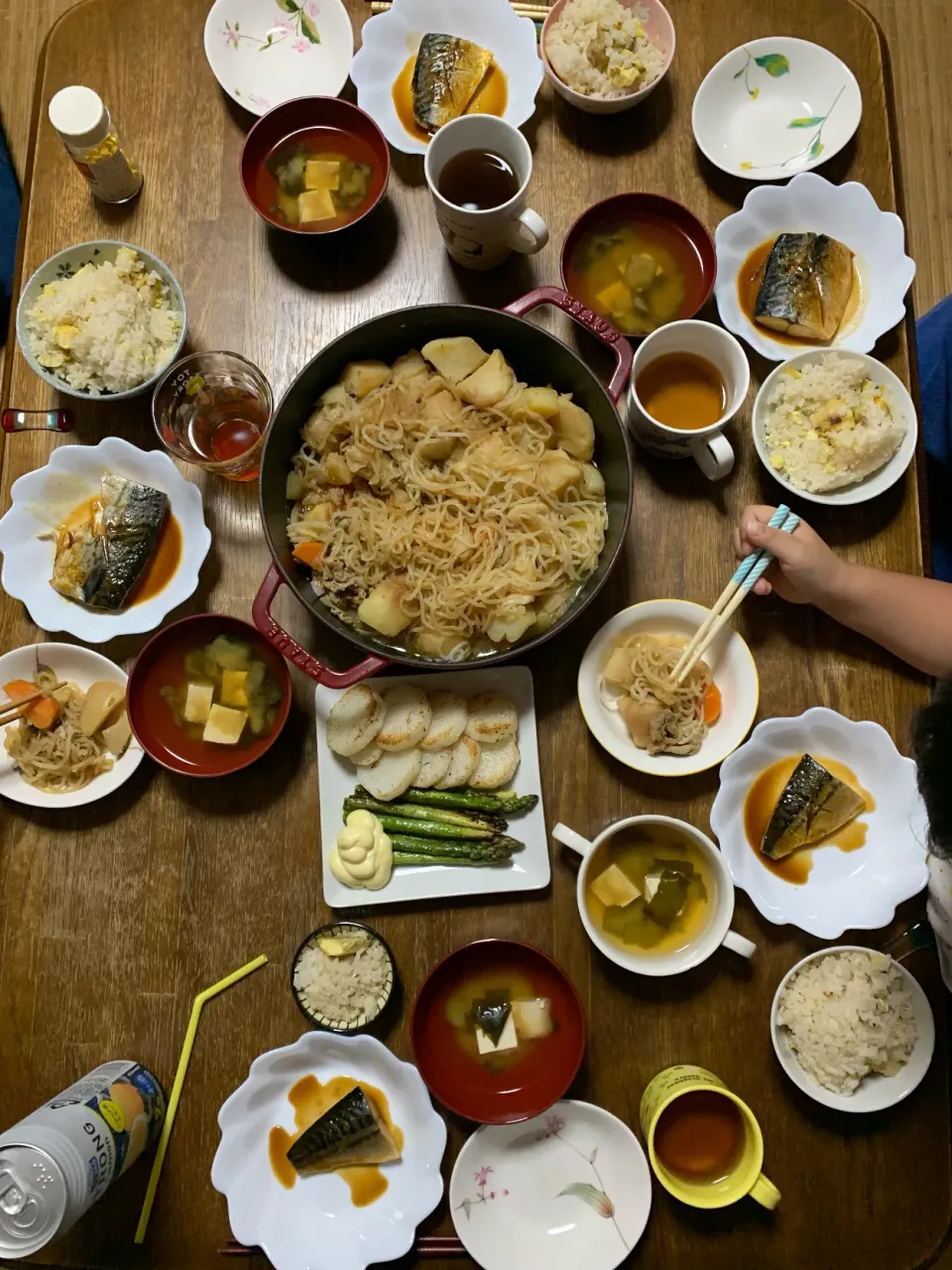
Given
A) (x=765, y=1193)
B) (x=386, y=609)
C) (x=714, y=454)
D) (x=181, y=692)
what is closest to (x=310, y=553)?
(x=386, y=609)

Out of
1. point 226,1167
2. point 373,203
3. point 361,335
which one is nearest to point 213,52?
point 373,203

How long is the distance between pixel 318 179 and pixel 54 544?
4.28 feet

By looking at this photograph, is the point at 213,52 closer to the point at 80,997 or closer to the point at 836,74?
the point at 836,74

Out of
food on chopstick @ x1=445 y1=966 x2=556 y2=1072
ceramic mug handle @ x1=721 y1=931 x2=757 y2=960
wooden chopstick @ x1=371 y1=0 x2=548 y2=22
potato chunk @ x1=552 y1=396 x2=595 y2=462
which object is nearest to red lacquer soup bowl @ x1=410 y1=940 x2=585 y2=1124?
food on chopstick @ x1=445 y1=966 x2=556 y2=1072

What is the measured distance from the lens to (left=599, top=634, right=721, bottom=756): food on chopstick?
2355 mm

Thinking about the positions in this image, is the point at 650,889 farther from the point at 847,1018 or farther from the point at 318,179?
the point at 318,179

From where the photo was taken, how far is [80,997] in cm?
238

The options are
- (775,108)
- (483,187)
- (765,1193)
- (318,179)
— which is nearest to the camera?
(765,1193)

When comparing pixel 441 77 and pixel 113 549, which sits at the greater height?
pixel 441 77

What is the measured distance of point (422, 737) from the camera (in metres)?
2.40

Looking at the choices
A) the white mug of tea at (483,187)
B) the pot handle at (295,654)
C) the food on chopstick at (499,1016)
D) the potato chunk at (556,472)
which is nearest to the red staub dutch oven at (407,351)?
the pot handle at (295,654)

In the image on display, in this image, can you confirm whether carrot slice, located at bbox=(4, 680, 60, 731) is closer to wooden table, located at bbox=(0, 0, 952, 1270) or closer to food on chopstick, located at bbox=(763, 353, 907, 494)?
wooden table, located at bbox=(0, 0, 952, 1270)

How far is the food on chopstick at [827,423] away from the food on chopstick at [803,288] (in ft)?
0.37

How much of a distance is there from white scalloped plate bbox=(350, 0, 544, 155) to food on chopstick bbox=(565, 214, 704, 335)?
45 centimetres
